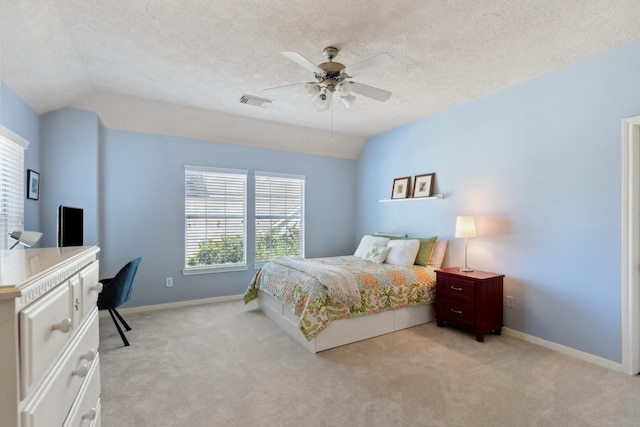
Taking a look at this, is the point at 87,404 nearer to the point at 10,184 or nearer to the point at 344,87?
the point at 344,87

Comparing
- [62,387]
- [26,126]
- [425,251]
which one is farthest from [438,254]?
[26,126]

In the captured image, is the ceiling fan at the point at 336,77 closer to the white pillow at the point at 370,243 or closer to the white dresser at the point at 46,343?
the white dresser at the point at 46,343

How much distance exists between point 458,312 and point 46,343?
11.6ft

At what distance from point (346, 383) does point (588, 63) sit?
354cm

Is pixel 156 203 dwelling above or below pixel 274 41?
below

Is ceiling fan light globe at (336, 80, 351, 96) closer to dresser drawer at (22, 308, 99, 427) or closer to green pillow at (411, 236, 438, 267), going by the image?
Answer: dresser drawer at (22, 308, 99, 427)

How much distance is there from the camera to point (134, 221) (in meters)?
4.22

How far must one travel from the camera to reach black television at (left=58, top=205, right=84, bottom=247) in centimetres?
186

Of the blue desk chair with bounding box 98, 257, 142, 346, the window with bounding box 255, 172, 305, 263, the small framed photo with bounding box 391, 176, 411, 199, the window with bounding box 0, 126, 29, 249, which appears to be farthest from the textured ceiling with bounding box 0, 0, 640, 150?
the blue desk chair with bounding box 98, 257, 142, 346

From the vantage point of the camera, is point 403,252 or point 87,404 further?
point 403,252

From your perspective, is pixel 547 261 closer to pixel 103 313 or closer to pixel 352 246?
Result: pixel 352 246

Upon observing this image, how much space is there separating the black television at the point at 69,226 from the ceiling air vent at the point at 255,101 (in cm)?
218

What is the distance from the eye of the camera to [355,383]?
2.44 meters

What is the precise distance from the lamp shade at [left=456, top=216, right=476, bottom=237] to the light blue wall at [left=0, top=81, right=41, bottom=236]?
177 inches
